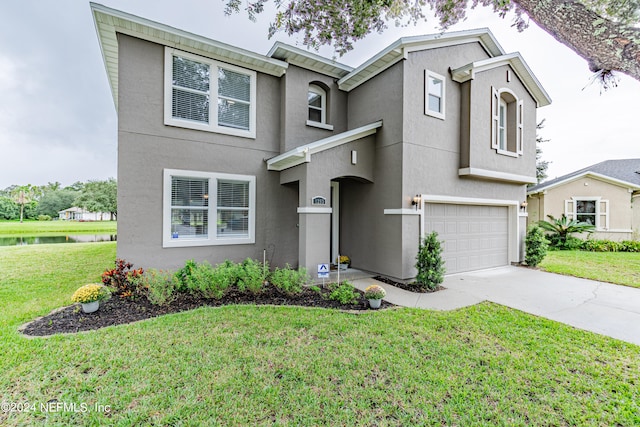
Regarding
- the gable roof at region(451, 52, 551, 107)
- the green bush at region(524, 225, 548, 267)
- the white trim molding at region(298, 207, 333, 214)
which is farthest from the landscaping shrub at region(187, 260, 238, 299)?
the green bush at region(524, 225, 548, 267)

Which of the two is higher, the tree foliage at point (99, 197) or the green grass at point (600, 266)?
the tree foliage at point (99, 197)

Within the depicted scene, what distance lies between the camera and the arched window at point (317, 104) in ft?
30.8

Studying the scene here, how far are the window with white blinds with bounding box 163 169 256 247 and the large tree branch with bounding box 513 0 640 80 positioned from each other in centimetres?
704

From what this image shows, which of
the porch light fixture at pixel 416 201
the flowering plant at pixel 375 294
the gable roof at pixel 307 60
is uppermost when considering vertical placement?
the gable roof at pixel 307 60

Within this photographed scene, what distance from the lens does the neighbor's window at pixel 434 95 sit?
791 centimetres

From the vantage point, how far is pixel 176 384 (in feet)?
10.1

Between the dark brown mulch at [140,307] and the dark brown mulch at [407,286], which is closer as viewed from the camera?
the dark brown mulch at [140,307]

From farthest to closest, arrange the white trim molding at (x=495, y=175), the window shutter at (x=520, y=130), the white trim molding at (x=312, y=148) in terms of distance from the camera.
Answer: the window shutter at (x=520, y=130) < the white trim molding at (x=495, y=175) < the white trim molding at (x=312, y=148)

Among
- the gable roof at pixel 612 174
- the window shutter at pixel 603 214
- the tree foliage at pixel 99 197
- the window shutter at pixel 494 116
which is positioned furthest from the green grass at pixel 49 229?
the window shutter at pixel 603 214

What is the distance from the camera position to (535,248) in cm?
982

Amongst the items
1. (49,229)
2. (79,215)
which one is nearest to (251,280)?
(49,229)

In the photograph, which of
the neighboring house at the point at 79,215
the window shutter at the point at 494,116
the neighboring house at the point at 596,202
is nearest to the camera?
the window shutter at the point at 494,116

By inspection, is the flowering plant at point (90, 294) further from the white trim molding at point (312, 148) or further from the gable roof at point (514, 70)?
the gable roof at point (514, 70)

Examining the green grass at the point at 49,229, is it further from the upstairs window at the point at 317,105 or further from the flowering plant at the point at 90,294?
the upstairs window at the point at 317,105
